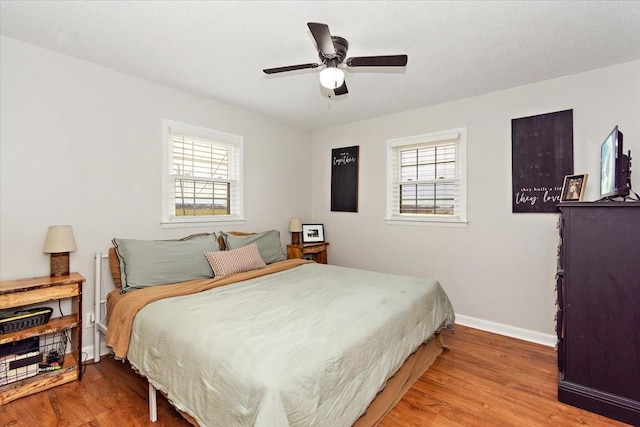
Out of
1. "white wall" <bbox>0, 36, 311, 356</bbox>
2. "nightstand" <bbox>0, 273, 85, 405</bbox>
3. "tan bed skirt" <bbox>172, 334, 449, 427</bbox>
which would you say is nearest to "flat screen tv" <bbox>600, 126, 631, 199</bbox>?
"tan bed skirt" <bbox>172, 334, 449, 427</bbox>

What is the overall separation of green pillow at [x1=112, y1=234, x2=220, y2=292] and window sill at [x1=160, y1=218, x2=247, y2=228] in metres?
0.34

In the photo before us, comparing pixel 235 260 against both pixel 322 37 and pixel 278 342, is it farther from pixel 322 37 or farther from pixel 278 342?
pixel 322 37

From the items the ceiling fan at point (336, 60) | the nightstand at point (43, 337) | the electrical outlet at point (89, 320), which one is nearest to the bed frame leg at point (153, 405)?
the nightstand at point (43, 337)

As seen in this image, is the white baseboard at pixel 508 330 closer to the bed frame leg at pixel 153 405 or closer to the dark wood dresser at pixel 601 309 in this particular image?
the dark wood dresser at pixel 601 309

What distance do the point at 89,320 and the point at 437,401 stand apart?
293cm

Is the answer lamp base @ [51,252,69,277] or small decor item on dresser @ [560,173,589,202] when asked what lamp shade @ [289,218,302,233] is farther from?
small decor item on dresser @ [560,173,589,202]

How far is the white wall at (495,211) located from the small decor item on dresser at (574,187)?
0.21m

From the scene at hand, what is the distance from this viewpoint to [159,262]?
2717mm

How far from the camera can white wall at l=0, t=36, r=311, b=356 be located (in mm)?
2316

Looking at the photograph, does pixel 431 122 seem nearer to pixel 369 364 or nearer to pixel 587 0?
pixel 587 0

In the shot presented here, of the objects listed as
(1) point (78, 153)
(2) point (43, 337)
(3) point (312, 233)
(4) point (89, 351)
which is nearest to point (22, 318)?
(2) point (43, 337)

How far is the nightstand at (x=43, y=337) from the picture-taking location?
2.08 m

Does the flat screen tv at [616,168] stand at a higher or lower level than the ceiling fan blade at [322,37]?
lower

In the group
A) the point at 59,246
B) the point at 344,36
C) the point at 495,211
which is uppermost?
the point at 344,36
